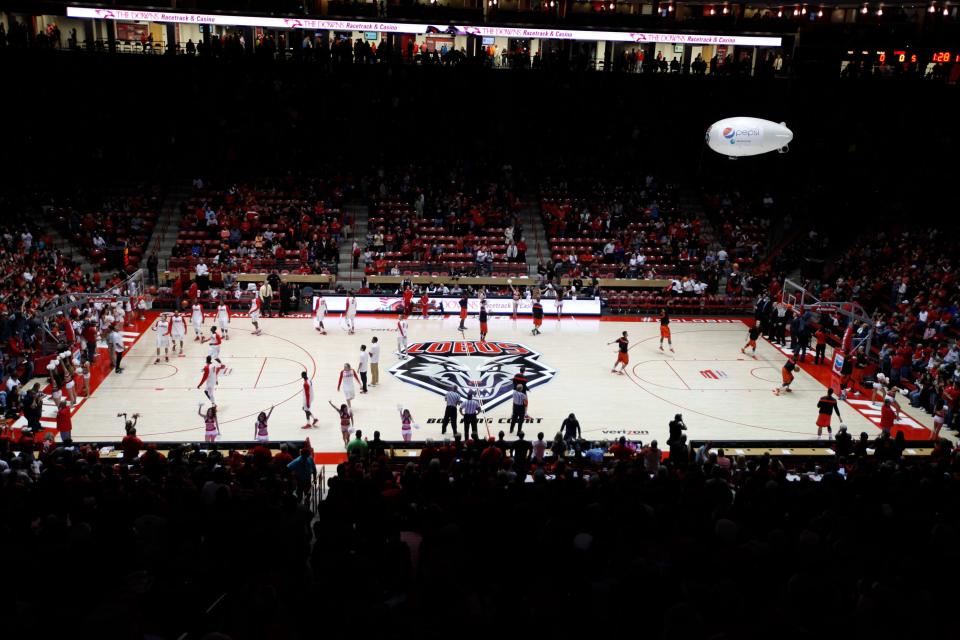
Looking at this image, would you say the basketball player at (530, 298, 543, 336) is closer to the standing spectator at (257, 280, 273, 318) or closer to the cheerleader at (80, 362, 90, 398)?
the standing spectator at (257, 280, 273, 318)

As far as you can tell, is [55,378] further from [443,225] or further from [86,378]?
[443,225]

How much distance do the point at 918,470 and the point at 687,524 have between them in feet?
15.9

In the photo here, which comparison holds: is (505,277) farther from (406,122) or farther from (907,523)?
(907,523)

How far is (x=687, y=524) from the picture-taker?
9.25 metres

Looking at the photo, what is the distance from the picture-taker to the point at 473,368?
23.2 metres

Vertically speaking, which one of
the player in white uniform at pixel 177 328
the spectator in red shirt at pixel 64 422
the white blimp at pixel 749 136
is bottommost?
the spectator in red shirt at pixel 64 422

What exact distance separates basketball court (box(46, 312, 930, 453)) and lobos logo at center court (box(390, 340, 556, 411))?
2.1 inches

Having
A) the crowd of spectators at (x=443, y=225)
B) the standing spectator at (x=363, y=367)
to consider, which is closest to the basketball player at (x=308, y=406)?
the standing spectator at (x=363, y=367)

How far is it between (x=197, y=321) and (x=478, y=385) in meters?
9.21

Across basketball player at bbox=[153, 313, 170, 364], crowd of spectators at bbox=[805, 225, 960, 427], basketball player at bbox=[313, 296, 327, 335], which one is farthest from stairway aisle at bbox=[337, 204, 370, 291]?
crowd of spectators at bbox=[805, 225, 960, 427]

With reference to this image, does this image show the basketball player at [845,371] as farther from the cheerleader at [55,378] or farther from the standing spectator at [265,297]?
the cheerleader at [55,378]

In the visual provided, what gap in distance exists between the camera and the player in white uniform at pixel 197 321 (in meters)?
24.6

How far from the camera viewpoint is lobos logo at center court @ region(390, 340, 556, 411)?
21.6 meters

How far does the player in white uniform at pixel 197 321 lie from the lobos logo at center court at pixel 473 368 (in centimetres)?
640
